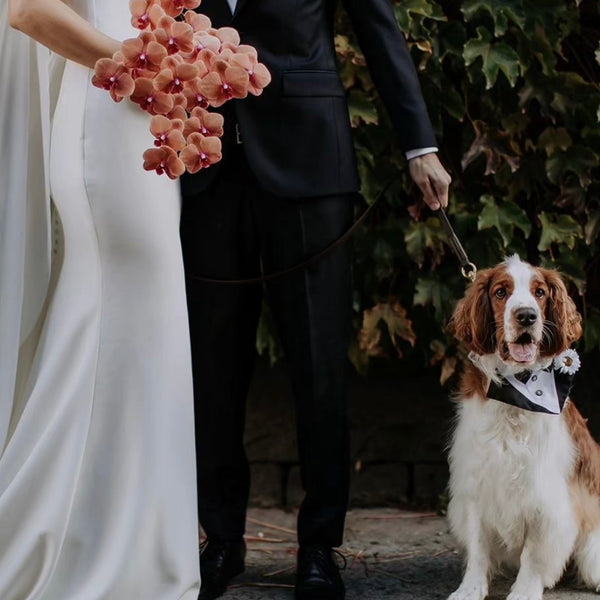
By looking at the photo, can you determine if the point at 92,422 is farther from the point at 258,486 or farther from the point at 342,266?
the point at 258,486

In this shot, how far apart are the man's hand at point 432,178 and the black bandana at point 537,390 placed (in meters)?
0.53

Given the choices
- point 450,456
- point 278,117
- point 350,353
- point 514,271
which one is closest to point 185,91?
point 278,117

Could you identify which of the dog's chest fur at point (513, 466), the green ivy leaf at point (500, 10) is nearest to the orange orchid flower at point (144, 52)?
the dog's chest fur at point (513, 466)

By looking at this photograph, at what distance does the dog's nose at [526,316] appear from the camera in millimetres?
2982

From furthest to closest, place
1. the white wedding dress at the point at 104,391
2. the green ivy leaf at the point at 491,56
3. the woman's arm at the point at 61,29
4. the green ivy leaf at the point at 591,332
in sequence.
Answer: the green ivy leaf at the point at 591,332 → the green ivy leaf at the point at 491,56 → the white wedding dress at the point at 104,391 → the woman's arm at the point at 61,29

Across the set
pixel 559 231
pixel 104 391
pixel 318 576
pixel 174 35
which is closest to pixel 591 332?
pixel 559 231

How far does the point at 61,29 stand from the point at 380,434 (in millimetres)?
2322

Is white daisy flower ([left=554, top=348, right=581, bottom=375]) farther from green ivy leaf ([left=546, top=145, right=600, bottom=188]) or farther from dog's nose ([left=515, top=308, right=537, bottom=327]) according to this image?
green ivy leaf ([left=546, top=145, right=600, bottom=188])

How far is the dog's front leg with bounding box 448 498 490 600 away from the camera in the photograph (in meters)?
3.17

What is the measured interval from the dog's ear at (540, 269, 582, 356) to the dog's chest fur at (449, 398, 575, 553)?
0.20 metres

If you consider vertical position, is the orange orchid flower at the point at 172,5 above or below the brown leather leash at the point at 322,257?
above

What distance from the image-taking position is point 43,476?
2.86 m

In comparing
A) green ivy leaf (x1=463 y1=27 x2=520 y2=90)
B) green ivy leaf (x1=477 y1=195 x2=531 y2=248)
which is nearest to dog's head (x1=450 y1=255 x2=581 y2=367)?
green ivy leaf (x1=477 y1=195 x2=531 y2=248)

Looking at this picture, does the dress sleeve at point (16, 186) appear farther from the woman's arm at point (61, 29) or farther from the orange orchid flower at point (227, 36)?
the orange orchid flower at point (227, 36)
